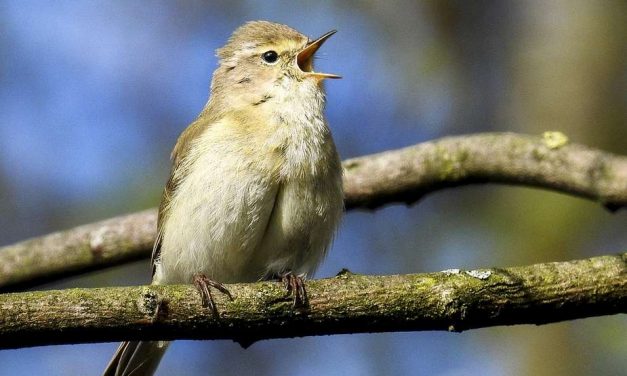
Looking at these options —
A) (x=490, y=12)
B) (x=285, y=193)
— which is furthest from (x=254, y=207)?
(x=490, y=12)

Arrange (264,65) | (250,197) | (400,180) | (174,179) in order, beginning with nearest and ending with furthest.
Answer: (250,197) < (174,179) < (400,180) < (264,65)

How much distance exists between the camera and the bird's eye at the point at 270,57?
6117 millimetres

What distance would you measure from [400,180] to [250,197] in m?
1.18

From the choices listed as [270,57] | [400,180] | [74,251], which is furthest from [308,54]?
[74,251]

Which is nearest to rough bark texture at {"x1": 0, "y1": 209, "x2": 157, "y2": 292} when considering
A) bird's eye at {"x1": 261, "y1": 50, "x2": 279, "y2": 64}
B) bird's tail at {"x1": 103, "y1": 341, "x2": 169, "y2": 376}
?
bird's tail at {"x1": 103, "y1": 341, "x2": 169, "y2": 376}

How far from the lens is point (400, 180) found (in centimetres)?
566

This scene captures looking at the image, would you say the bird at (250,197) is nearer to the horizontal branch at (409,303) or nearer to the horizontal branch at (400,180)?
the horizontal branch at (400,180)

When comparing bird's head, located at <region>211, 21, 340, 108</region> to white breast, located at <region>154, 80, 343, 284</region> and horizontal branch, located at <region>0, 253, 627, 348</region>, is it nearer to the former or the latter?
white breast, located at <region>154, 80, 343, 284</region>

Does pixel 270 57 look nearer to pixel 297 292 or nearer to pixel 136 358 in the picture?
pixel 136 358

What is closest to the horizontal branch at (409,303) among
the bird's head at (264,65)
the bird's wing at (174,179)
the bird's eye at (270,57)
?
the bird's wing at (174,179)

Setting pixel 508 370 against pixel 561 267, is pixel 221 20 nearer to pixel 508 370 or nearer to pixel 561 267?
pixel 508 370

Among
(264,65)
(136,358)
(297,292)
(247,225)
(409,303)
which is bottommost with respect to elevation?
(409,303)

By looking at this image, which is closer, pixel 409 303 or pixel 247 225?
pixel 409 303

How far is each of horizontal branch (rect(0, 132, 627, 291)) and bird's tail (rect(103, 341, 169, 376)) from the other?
66 cm
